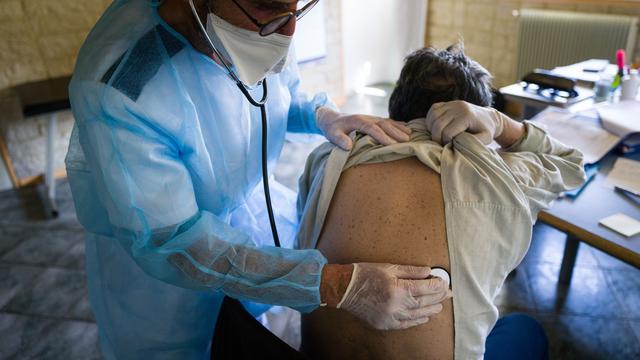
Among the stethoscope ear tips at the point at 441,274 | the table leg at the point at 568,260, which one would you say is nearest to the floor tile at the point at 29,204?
the stethoscope ear tips at the point at 441,274

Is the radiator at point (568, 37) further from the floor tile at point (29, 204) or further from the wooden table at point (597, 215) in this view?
the floor tile at point (29, 204)

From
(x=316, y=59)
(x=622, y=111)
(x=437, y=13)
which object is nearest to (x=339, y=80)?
(x=316, y=59)

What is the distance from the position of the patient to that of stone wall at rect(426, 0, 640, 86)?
302 cm

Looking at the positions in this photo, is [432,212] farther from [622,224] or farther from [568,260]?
[568,260]

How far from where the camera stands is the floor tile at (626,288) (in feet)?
6.12

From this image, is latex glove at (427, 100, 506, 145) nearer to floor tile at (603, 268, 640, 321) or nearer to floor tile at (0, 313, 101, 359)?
floor tile at (603, 268, 640, 321)

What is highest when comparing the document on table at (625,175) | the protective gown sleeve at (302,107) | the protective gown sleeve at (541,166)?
the protective gown sleeve at (302,107)

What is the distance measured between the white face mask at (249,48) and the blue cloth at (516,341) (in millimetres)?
830

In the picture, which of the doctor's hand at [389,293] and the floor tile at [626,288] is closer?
the doctor's hand at [389,293]

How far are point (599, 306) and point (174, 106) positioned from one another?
191cm

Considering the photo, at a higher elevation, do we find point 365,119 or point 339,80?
point 365,119

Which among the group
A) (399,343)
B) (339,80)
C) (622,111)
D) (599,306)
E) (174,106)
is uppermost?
(174,106)

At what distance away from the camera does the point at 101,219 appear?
0.93 meters

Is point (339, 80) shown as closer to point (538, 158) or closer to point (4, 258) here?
point (4, 258)
